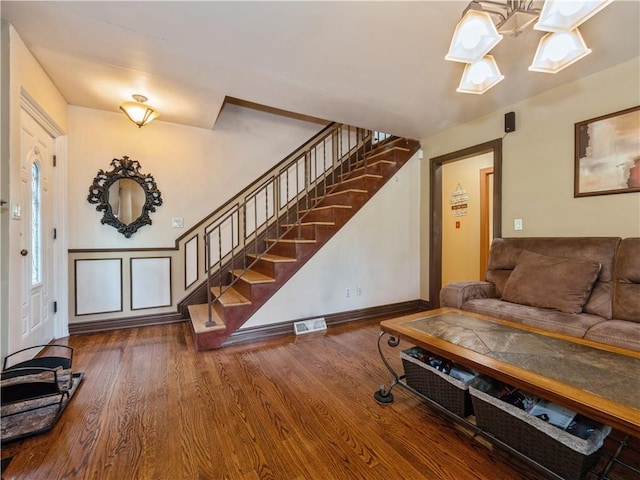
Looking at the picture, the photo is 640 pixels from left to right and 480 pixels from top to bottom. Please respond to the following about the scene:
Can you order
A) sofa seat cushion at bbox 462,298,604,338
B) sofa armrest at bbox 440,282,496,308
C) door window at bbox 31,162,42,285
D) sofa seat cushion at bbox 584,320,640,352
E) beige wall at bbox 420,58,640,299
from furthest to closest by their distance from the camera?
sofa armrest at bbox 440,282,496,308, door window at bbox 31,162,42,285, beige wall at bbox 420,58,640,299, sofa seat cushion at bbox 462,298,604,338, sofa seat cushion at bbox 584,320,640,352

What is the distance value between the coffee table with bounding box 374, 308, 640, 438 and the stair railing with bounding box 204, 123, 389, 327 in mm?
2255

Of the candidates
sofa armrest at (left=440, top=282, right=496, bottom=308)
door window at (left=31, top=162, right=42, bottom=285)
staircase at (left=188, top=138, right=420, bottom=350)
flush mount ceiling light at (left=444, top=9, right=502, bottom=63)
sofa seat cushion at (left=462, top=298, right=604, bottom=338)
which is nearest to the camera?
flush mount ceiling light at (left=444, top=9, right=502, bottom=63)

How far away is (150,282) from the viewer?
A: 342cm

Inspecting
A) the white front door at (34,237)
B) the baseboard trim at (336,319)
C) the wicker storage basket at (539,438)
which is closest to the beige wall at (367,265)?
the baseboard trim at (336,319)

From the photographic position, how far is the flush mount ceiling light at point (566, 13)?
4.33ft

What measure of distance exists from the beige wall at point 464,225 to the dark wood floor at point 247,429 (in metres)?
2.71

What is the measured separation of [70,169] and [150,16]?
7.11 feet

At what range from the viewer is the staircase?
2797 millimetres

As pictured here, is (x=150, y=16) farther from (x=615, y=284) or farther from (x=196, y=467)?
(x=615, y=284)

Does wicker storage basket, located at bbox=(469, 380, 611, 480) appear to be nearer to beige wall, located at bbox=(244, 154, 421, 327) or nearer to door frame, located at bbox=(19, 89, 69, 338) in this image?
beige wall, located at bbox=(244, 154, 421, 327)

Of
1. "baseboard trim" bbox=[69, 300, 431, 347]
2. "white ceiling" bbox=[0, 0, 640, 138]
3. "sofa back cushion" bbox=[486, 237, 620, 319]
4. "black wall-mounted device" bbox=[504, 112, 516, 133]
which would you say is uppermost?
"white ceiling" bbox=[0, 0, 640, 138]

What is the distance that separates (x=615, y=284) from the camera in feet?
7.00

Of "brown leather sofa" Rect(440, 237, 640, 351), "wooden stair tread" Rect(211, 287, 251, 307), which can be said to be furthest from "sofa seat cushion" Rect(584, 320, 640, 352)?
"wooden stair tread" Rect(211, 287, 251, 307)

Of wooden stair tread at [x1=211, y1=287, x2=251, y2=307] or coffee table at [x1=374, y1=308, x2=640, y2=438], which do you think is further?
wooden stair tread at [x1=211, y1=287, x2=251, y2=307]
